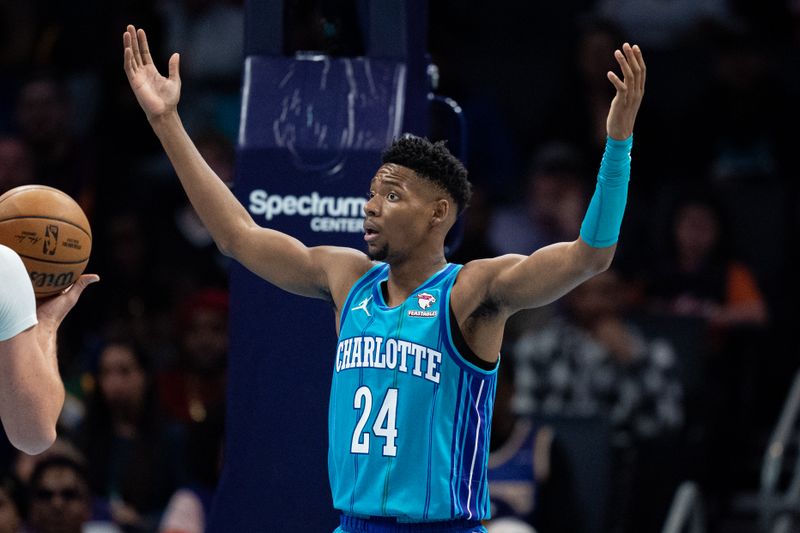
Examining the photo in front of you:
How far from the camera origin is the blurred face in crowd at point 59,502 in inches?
292

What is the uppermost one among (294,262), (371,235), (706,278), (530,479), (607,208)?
(607,208)

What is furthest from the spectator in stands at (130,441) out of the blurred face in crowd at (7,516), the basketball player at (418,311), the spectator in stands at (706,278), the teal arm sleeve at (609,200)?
the teal arm sleeve at (609,200)

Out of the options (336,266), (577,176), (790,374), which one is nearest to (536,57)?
(577,176)

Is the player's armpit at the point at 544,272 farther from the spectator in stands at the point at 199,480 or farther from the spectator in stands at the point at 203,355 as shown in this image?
the spectator in stands at the point at 203,355

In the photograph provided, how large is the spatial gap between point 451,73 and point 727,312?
8.34ft

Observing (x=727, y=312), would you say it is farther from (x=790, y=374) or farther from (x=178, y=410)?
(x=178, y=410)

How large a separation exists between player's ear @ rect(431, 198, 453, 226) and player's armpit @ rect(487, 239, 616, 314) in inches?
10.1

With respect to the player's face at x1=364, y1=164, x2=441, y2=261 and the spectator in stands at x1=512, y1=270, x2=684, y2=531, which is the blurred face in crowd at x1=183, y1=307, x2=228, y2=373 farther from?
the player's face at x1=364, y1=164, x2=441, y2=261

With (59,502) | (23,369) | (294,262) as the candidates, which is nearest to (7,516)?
(59,502)

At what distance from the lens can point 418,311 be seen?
4.95 m

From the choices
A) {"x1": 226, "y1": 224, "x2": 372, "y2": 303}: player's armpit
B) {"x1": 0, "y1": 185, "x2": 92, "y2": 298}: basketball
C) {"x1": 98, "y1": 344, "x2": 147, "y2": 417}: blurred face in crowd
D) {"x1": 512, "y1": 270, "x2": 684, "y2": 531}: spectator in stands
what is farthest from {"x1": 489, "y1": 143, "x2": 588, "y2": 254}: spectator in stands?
{"x1": 0, "y1": 185, "x2": 92, "y2": 298}: basketball

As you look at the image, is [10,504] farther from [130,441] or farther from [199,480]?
[130,441]

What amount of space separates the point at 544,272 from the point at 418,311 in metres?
0.46

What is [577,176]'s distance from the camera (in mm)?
9875
